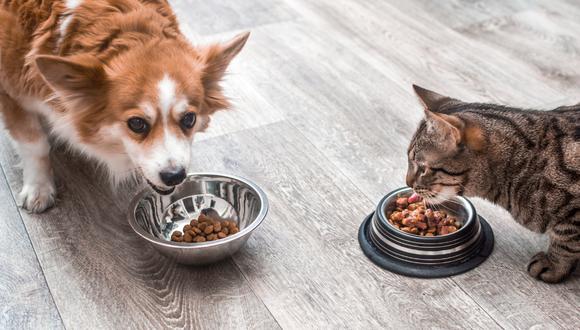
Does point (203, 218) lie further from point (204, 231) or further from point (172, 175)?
point (172, 175)

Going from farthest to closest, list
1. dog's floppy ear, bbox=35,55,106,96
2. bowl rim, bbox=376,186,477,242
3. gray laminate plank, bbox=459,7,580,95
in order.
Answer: gray laminate plank, bbox=459,7,580,95, bowl rim, bbox=376,186,477,242, dog's floppy ear, bbox=35,55,106,96

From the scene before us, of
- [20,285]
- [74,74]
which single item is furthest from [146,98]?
[20,285]

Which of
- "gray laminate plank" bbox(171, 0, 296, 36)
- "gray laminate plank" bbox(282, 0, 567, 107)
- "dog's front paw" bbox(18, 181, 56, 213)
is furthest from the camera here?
"gray laminate plank" bbox(171, 0, 296, 36)

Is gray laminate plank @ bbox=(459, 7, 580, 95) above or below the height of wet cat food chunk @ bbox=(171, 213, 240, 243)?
above

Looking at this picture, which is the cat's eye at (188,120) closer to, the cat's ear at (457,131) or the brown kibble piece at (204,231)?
the brown kibble piece at (204,231)

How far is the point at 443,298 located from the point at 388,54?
1631 mm

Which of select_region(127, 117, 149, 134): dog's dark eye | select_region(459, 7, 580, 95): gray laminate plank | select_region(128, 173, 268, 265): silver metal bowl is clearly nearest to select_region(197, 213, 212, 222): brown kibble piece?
select_region(128, 173, 268, 265): silver metal bowl

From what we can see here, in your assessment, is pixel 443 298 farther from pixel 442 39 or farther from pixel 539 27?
pixel 539 27

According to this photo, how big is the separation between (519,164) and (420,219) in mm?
357

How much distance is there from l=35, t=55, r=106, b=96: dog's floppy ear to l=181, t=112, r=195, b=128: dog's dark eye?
0.82ft

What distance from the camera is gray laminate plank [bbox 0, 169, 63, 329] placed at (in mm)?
2025

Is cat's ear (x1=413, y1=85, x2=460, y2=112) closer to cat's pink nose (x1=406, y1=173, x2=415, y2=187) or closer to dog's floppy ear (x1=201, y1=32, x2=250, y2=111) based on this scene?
cat's pink nose (x1=406, y1=173, x2=415, y2=187)

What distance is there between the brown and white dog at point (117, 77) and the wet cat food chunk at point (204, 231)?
0.54 ft

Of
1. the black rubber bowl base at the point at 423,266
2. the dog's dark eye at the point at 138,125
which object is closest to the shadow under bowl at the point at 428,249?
the black rubber bowl base at the point at 423,266
